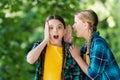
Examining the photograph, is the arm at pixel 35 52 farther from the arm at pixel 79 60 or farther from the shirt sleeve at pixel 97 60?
the shirt sleeve at pixel 97 60

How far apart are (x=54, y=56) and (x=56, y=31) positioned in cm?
22

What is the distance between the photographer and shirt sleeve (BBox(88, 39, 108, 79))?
4484 millimetres

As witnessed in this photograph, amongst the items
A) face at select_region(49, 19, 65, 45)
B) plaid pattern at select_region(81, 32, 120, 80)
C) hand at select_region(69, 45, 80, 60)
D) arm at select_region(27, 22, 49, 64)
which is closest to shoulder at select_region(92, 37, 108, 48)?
plaid pattern at select_region(81, 32, 120, 80)

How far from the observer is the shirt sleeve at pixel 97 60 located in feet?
14.7

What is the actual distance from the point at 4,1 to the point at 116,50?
7.13 metres

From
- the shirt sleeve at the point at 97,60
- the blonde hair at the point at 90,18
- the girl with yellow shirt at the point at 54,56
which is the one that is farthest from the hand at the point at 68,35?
the shirt sleeve at the point at 97,60

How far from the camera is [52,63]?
15.0ft

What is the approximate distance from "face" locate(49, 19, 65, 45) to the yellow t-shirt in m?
0.06

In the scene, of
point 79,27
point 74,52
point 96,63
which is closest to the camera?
point 96,63

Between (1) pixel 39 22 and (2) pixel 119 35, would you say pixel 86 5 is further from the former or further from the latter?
(2) pixel 119 35

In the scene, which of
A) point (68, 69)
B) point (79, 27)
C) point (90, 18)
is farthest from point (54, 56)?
point (90, 18)

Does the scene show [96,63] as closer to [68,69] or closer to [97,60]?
[97,60]

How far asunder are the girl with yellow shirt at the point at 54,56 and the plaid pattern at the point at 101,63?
0.63ft

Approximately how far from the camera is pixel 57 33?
4562 millimetres
